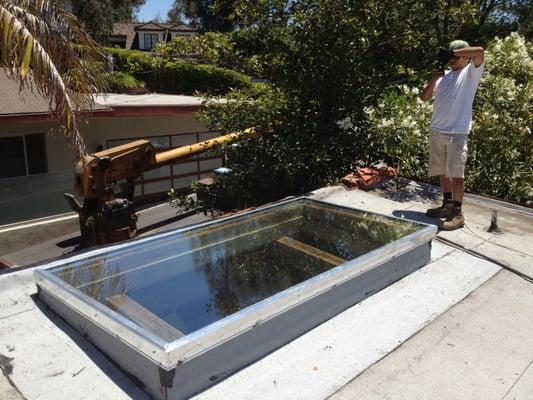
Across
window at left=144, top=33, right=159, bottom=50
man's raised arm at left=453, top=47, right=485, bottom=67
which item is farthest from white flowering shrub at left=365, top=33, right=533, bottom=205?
window at left=144, top=33, right=159, bottom=50

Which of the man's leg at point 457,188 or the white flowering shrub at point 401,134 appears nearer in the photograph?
the man's leg at point 457,188

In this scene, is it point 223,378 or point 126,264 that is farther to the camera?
point 126,264

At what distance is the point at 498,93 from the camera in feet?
24.3

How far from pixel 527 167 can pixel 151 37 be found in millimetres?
52142

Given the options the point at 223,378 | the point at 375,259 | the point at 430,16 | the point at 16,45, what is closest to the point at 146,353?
the point at 223,378

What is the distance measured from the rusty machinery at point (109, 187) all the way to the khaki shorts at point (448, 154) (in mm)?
2972

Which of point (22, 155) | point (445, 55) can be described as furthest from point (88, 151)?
point (445, 55)

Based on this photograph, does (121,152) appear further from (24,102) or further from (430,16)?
(430,16)

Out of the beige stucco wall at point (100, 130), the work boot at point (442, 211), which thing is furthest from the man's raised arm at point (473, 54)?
the beige stucco wall at point (100, 130)

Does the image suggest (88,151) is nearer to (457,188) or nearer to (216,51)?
(216,51)

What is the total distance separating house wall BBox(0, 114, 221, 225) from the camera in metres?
11.4

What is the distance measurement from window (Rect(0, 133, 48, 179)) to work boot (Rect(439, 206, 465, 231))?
9.93 m

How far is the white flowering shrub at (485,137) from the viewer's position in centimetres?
669

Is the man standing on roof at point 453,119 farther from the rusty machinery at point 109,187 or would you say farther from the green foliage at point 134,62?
the green foliage at point 134,62
